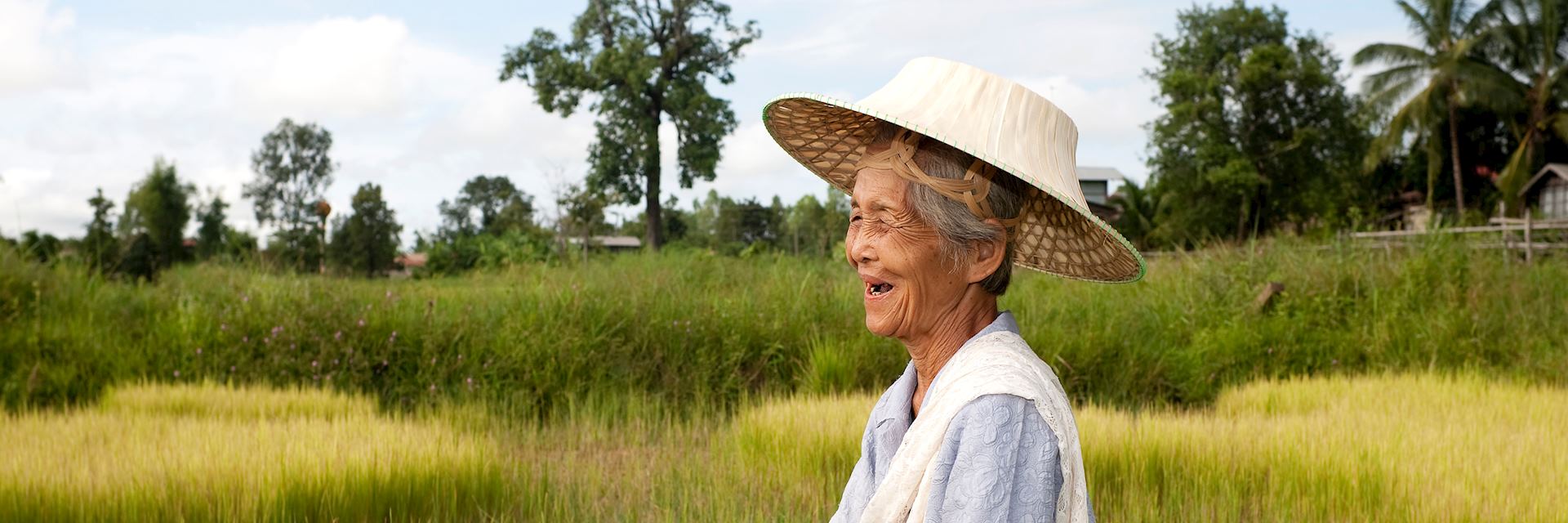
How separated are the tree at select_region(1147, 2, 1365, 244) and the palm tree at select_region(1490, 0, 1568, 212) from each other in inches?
170

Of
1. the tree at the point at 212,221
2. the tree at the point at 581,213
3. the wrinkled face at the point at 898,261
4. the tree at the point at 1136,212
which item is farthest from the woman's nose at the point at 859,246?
the tree at the point at 212,221

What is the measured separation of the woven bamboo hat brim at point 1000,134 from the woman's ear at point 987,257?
0.07 meters

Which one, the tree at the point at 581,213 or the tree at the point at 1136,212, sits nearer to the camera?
the tree at the point at 581,213

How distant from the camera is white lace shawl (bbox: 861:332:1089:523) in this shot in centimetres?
159

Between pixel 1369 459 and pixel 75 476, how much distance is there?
4988 millimetres

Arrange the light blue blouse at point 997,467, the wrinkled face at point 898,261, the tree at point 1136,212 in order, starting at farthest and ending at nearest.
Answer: the tree at point 1136,212 < the wrinkled face at point 898,261 < the light blue blouse at point 997,467

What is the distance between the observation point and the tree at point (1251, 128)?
106ft

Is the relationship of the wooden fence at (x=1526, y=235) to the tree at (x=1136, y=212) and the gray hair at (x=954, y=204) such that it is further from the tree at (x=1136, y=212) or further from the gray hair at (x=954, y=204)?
→ the tree at (x=1136, y=212)

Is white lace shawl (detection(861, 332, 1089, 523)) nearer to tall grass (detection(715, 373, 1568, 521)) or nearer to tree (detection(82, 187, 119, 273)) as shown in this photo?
tall grass (detection(715, 373, 1568, 521))

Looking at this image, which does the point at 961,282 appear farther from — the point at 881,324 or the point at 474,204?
the point at 474,204

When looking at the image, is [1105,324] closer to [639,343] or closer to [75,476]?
[639,343]

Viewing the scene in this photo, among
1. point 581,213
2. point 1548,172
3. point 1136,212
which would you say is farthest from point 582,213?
point 1548,172

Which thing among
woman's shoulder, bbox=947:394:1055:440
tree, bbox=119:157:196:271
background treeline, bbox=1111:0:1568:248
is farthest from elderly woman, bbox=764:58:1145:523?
tree, bbox=119:157:196:271

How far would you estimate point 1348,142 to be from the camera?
33.9 metres
